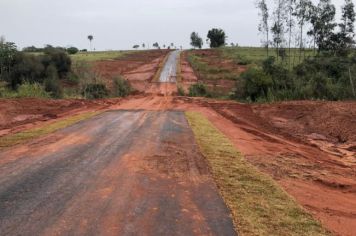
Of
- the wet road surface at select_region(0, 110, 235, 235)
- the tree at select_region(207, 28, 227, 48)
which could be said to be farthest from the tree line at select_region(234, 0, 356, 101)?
the tree at select_region(207, 28, 227, 48)

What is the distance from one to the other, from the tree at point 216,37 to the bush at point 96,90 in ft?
252

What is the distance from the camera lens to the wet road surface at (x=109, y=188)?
20.2 feet

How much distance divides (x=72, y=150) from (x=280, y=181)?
516 centimetres

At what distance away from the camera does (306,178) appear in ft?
31.8

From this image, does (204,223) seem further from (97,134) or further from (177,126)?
(177,126)

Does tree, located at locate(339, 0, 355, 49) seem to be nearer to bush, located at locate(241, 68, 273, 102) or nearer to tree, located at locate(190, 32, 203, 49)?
bush, located at locate(241, 68, 273, 102)

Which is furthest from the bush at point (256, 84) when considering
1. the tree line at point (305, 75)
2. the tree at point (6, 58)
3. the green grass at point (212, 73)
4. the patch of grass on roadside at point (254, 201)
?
the tree at point (6, 58)

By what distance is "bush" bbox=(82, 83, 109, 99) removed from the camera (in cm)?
3058

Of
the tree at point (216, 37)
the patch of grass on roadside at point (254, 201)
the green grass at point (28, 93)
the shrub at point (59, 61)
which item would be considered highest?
the tree at point (216, 37)

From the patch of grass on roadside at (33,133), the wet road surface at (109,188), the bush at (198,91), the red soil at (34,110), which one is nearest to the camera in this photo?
the wet road surface at (109,188)

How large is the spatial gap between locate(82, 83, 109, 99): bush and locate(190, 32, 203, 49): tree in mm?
91663

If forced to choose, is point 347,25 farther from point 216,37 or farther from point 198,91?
point 216,37

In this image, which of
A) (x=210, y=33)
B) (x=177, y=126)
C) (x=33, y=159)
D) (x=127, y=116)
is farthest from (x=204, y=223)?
(x=210, y=33)

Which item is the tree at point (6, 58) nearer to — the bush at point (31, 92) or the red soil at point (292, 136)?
the bush at point (31, 92)
